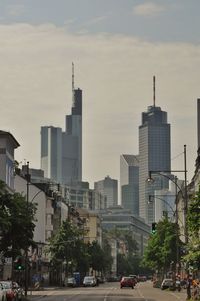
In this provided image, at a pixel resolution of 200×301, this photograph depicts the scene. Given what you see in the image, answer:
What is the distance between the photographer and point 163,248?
134750 mm

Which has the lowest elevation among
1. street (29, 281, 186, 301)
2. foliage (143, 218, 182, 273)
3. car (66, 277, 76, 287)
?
street (29, 281, 186, 301)

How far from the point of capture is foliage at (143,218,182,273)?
5172 inches

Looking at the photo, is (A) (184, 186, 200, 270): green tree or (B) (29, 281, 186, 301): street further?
(B) (29, 281, 186, 301): street

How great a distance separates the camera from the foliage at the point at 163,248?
131375mm

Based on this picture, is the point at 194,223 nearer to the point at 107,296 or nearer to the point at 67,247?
the point at 107,296

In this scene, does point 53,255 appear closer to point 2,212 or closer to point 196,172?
point 196,172

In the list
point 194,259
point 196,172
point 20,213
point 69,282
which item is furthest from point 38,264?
point 194,259

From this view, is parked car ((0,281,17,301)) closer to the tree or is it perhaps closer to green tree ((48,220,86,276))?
the tree

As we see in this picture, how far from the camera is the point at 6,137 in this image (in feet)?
354

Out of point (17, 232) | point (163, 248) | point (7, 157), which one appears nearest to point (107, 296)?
point (17, 232)

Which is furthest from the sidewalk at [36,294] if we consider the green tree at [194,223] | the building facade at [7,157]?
the green tree at [194,223]

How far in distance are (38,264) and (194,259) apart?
8141 centimetres

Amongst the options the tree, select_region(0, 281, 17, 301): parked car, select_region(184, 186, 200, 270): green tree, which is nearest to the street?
the tree

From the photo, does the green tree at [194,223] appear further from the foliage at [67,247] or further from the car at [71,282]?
the foliage at [67,247]
